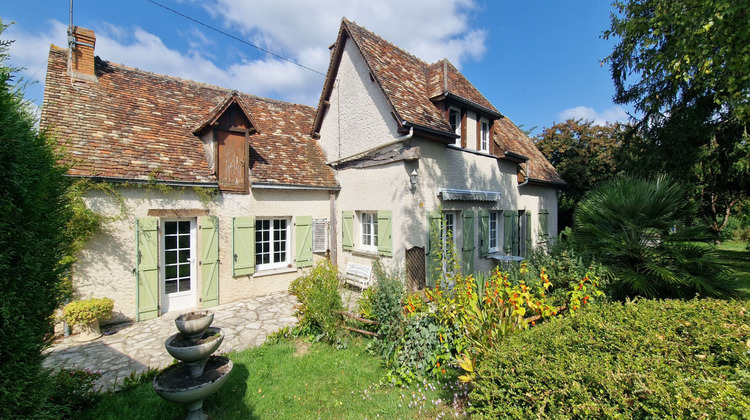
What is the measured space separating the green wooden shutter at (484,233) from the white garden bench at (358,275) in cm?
368

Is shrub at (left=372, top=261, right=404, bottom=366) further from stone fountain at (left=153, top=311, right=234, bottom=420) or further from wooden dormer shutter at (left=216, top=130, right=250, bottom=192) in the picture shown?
wooden dormer shutter at (left=216, top=130, right=250, bottom=192)

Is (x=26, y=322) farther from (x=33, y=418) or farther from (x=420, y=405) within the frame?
(x=420, y=405)

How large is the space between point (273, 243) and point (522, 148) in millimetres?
10583

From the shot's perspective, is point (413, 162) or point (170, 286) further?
point (413, 162)

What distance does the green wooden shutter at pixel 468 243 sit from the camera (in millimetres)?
9328

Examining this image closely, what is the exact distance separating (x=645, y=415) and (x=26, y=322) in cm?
460

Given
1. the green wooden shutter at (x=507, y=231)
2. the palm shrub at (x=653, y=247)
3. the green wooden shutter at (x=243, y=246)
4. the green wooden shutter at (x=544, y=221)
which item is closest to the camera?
the palm shrub at (x=653, y=247)

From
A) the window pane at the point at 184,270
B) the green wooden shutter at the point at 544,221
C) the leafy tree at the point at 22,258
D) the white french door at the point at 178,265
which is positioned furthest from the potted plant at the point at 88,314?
the green wooden shutter at the point at 544,221

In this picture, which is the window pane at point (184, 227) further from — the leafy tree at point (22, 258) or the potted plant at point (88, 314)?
the leafy tree at point (22, 258)

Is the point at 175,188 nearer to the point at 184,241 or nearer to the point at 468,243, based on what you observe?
the point at 184,241

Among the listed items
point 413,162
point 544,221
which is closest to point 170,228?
point 413,162

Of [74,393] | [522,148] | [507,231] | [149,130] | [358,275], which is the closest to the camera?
[74,393]

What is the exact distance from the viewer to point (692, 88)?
8.94 meters

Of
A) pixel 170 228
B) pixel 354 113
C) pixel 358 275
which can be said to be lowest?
pixel 358 275
